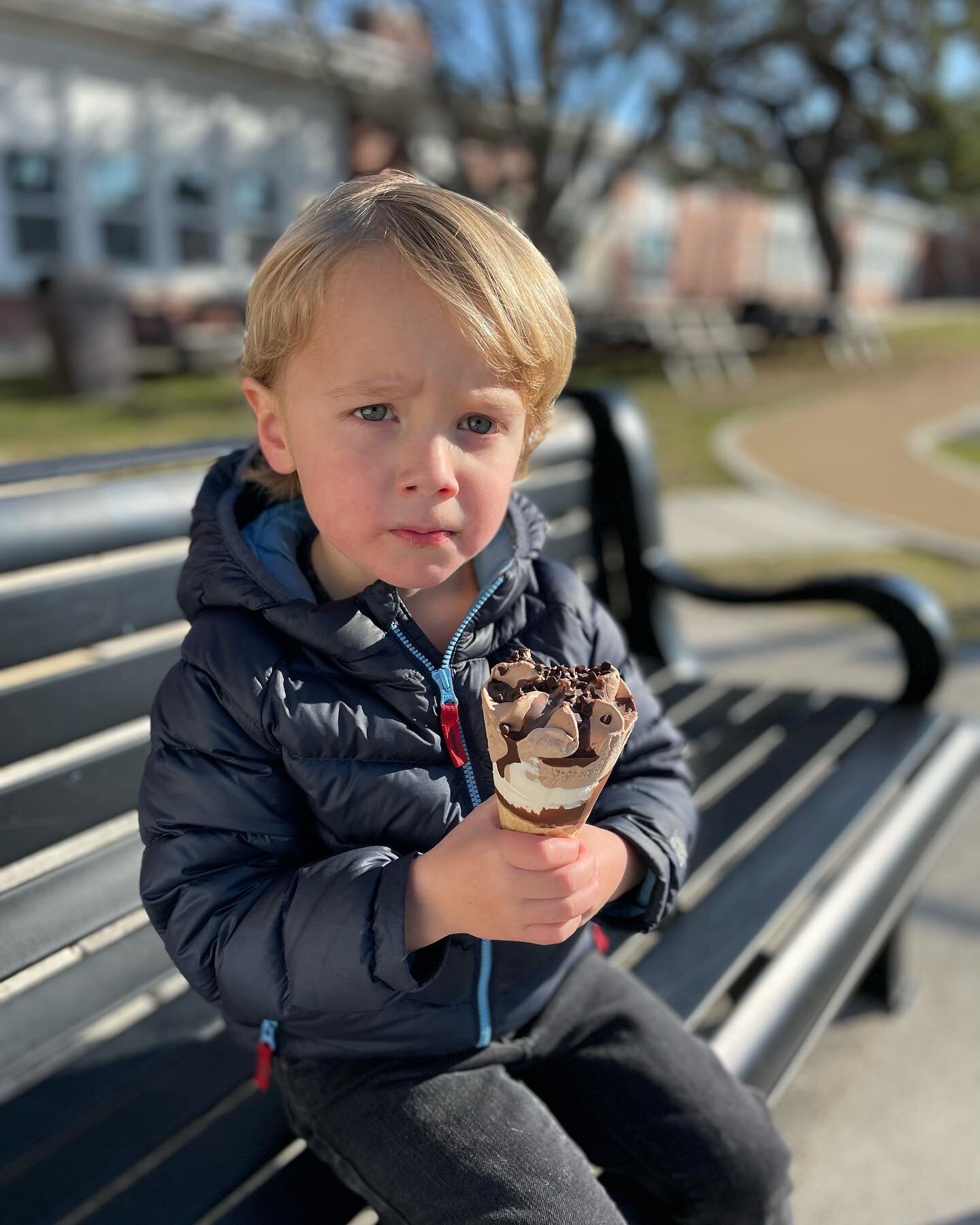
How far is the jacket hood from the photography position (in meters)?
1.34

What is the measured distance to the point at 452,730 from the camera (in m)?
1.38

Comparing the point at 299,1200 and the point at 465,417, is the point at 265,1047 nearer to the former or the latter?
the point at 299,1200

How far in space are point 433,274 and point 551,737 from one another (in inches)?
21.7

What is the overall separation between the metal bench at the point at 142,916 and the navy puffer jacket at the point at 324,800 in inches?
6.9

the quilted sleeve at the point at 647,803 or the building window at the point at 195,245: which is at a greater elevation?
the building window at the point at 195,245

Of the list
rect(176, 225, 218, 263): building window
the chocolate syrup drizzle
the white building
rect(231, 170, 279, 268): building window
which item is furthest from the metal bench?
rect(231, 170, 279, 268): building window

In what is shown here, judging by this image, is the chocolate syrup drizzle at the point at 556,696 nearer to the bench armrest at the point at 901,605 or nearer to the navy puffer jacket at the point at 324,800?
the navy puffer jacket at the point at 324,800

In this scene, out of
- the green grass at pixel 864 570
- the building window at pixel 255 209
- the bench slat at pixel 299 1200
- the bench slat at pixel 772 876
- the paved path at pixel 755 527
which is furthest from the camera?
the building window at pixel 255 209

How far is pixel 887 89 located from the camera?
1895cm

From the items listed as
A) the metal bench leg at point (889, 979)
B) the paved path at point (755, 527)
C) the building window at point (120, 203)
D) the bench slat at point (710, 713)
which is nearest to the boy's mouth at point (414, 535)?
the bench slat at point (710, 713)

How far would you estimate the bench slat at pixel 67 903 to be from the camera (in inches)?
58.4

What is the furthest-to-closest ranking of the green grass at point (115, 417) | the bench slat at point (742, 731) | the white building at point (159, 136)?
the white building at point (159, 136), the green grass at point (115, 417), the bench slat at point (742, 731)

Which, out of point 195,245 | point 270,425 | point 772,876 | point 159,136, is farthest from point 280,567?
point 195,245

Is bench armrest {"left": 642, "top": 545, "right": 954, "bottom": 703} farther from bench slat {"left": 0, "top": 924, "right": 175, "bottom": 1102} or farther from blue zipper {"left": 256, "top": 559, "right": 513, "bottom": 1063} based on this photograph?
bench slat {"left": 0, "top": 924, "right": 175, "bottom": 1102}
